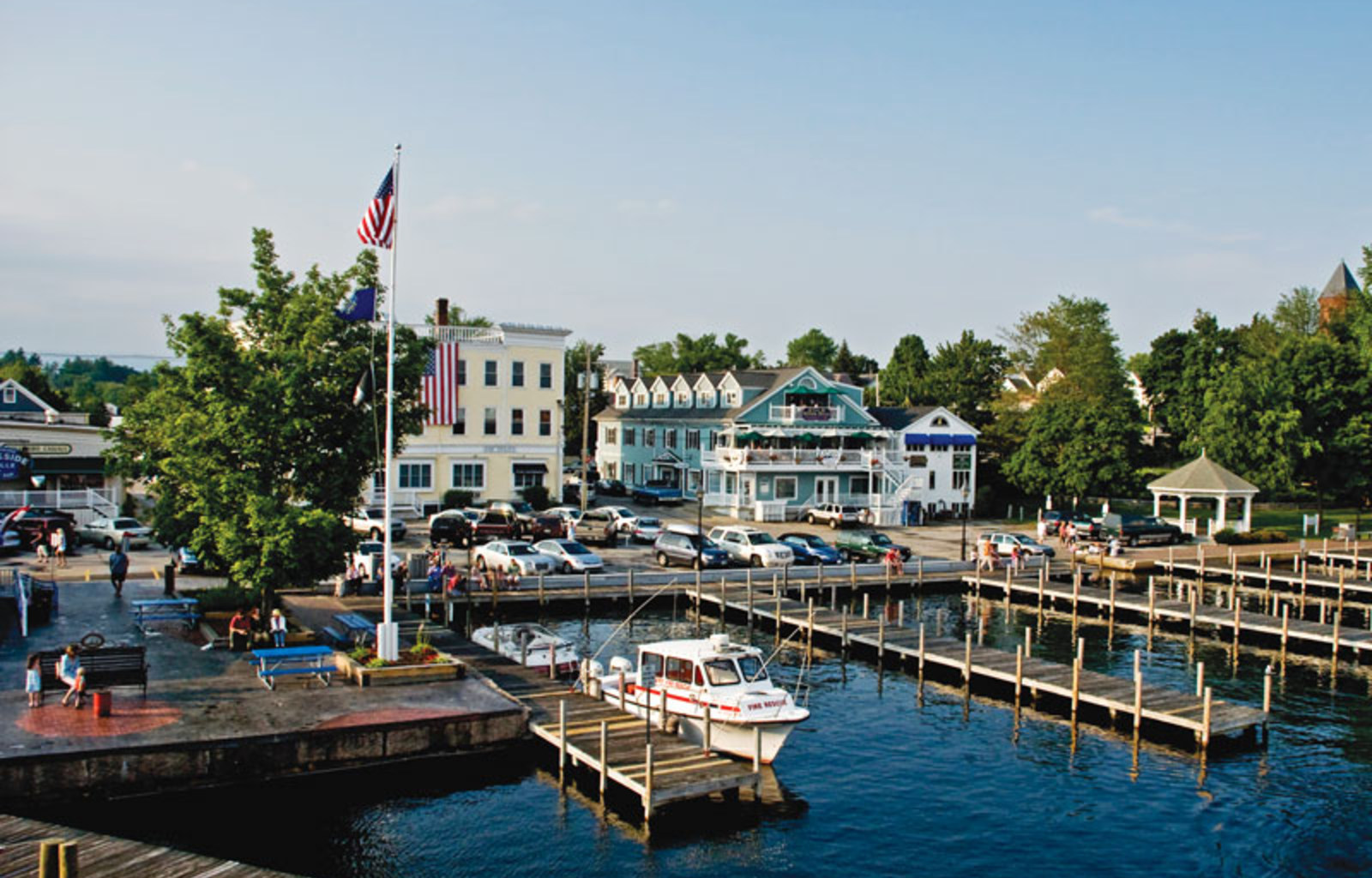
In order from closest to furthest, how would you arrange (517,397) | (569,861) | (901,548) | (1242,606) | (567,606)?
(569,861), (567,606), (1242,606), (901,548), (517,397)

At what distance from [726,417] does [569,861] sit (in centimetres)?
5420

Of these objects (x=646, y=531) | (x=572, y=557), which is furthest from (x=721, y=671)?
(x=646, y=531)

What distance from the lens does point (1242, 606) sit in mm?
48844

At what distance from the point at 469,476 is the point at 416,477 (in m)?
3.44

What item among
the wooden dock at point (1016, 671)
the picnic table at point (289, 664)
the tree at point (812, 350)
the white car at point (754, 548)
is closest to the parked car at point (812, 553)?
the white car at point (754, 548)

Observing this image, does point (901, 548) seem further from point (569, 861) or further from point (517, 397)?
point (569, 861)

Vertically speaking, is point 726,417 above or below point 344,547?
above

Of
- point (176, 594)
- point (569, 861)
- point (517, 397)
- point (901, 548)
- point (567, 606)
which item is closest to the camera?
point (569, 861)

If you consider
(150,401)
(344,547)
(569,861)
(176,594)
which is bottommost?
(569,861)

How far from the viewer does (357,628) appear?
3139 centimetres

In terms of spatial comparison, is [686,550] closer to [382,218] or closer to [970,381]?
[382,218]

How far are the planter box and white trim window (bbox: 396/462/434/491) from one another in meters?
39.7

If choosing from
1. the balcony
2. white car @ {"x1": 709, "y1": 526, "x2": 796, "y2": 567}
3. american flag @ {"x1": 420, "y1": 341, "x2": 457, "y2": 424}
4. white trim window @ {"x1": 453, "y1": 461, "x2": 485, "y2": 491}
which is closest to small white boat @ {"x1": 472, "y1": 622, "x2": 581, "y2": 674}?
white car @ {"x1": 709, "y1": 526, "x2": 796, "y2": 567}

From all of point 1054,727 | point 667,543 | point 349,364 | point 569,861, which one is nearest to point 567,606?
point 667,543
